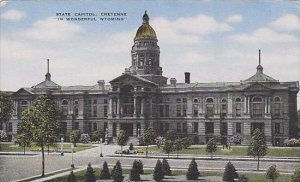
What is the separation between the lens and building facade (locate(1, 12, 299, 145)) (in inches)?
2499

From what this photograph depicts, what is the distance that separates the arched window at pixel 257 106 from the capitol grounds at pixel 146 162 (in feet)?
21.1

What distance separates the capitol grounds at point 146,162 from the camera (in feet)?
126

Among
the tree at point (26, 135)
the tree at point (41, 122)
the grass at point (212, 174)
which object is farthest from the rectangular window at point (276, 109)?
the tree at point (26, 135)

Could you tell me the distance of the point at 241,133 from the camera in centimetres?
6506

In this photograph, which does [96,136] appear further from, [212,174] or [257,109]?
[212,174]

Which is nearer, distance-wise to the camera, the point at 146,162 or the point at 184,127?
the point at 146,162

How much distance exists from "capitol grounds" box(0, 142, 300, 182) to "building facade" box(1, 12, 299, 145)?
6679mm

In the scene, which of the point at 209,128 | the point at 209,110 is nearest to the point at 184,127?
the point at 209,128

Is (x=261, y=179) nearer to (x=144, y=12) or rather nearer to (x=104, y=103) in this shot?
(x=144, y=12)

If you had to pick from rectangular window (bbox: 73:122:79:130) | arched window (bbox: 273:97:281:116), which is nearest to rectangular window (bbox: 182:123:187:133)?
arched window (bbox: 273:97:281:116)

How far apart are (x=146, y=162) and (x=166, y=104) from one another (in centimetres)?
2513

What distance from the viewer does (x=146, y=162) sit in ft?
154

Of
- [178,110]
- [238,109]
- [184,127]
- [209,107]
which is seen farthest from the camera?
[178,110]

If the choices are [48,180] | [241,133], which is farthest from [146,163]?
[241,133]
